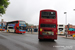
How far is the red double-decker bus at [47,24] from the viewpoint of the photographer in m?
13.3

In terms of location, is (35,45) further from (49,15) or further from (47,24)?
(49,15)

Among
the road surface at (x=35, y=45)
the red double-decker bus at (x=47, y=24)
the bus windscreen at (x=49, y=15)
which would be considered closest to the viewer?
the road surface at (x=35, y=45)

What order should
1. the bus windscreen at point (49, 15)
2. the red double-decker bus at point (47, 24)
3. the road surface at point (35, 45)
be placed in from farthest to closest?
the bus windscreen at point (49, 15) < the red double-decker bus at point (47, 24) < the road surface at point (35, 45)

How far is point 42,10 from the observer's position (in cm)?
1356

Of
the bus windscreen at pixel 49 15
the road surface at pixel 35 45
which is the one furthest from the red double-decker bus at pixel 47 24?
the road surface at pixel 35 45

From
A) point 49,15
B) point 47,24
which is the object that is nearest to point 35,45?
point 47,24

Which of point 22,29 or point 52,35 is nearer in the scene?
point 52,35

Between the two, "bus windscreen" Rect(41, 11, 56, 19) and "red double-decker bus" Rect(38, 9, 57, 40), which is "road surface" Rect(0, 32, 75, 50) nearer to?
"red double-decker bus" Rect(38, 9, 57, 40)

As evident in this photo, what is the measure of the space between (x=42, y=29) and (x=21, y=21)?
1714 centimetres

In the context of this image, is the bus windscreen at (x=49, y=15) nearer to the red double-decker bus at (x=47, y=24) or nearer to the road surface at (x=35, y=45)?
the red double-decker bus at (x=47, y=24)

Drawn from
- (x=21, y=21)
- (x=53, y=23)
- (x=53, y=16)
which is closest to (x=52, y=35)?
(x=53, y=23)

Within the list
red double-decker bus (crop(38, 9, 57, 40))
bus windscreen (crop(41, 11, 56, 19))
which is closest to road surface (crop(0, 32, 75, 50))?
red double-decker bus (crop(38, 9, 57, 40))

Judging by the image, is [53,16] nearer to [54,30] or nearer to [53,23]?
[53,23]

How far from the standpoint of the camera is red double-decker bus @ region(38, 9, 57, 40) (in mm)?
13312
